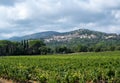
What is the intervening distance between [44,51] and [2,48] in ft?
65.1

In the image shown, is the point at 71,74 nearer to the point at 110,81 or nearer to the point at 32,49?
the point at 110,81

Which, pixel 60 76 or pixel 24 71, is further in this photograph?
pixel 24 71

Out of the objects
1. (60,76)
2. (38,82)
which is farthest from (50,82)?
→ (38,82)

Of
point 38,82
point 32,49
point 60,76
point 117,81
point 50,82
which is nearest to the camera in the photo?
point 117,81

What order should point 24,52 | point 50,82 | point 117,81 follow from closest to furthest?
point 117,81 → point 50,82 → point 24,52

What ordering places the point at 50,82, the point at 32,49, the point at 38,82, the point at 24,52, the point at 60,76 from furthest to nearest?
the point at 32,49
the point at 24,52
the point at 38,82
the point at 60,76
the point at 50,82

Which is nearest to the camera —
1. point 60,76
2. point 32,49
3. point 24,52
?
point 60,76

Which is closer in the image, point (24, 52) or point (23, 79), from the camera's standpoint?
point (23, 79)

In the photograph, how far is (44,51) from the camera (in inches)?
5733

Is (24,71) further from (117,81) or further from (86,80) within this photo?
(117,81)

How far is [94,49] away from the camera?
14662 cm

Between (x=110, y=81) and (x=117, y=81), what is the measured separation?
55 centimetres

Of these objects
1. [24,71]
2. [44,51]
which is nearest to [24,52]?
[44,51]

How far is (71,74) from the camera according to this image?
22906mm
